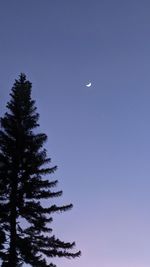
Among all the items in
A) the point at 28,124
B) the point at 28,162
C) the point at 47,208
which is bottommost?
the point at 47,208

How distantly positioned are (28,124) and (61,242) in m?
8.18

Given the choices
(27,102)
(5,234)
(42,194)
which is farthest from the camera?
(27,102)

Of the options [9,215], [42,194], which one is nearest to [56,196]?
[42,194]

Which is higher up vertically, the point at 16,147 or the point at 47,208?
the point at 16,147

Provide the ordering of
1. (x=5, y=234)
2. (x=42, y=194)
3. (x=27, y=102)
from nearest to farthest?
(x=5, y=234) → (x=42, y=194) → (x=27, y=102)

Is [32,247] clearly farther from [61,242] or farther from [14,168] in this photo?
[14,168]

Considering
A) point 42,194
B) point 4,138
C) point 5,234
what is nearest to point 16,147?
point 4,138

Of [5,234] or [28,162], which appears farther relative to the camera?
[28,162]

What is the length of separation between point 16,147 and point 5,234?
Answer: 6.04 metres

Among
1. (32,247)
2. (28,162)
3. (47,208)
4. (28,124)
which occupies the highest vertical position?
(28,124)

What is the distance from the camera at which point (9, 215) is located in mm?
36719

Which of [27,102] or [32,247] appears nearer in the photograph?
[32,247]

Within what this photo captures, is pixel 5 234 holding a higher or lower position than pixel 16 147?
lower

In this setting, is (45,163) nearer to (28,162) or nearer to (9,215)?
(28,162)
